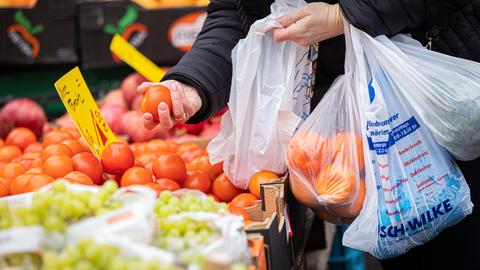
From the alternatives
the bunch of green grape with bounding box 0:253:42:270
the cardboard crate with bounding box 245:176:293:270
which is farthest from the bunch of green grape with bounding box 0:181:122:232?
the cardboard crate with bounding box 245:176:293:270

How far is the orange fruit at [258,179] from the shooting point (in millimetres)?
1967

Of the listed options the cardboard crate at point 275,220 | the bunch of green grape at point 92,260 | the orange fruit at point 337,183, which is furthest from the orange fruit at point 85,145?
the bunch of green grape at point 92,260

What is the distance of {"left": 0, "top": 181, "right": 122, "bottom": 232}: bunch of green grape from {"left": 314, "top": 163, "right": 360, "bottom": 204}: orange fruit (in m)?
0.74

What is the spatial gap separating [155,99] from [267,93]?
0.33 m

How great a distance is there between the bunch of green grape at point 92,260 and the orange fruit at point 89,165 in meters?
0.94

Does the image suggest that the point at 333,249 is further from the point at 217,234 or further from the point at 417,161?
the point at 217,234

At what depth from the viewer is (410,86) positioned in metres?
1.76

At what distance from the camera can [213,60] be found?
2.10m

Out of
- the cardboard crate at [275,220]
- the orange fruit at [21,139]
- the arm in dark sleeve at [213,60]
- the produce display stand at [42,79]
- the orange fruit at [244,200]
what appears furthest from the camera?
the produce display stand at [42,79]

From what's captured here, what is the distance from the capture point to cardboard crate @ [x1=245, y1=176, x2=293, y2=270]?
1.46 meters

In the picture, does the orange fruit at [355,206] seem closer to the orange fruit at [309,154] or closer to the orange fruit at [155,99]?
the orange fruit at [309,154]

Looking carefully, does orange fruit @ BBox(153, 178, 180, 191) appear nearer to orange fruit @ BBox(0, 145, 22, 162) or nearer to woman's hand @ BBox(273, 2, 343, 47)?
woman's hand @ BBox(273, 2, 343, 47)

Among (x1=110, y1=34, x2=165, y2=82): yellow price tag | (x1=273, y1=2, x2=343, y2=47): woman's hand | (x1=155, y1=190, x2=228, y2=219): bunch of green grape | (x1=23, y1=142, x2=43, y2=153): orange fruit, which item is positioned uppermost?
(x1=273, y1=2, x2=343, y2=47): woman's hand

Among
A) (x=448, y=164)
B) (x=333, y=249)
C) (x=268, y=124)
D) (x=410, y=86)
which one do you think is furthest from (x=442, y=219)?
(x=333, y=249)
